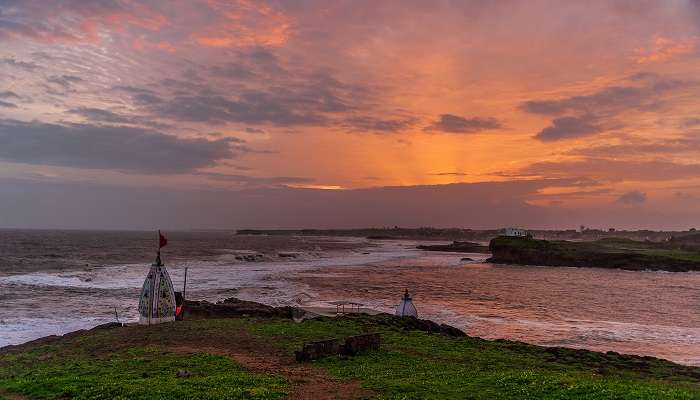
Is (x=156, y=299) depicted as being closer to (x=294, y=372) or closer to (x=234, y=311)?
(x=234, y=311)

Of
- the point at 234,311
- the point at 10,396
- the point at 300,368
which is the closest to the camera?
the point at 10,396

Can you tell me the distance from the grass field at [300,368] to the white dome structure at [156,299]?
1.70m

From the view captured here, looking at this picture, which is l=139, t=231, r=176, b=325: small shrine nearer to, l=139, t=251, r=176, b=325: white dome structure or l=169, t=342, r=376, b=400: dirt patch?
l=139, t=251, r=176, b=325: white dome structure

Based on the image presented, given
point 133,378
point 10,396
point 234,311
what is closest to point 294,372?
point 133,378

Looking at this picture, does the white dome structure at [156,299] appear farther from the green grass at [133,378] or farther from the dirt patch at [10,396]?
the dirt patch at [10,396]

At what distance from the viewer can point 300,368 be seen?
672 inches

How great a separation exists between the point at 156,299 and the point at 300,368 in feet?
44.8

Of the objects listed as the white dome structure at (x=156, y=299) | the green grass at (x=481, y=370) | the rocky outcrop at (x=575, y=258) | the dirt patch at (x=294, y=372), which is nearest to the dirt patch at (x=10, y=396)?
the dirt patch at (x=294, y=372)

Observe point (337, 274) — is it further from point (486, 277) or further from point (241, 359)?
point (241, 359)

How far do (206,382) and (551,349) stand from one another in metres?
15.8

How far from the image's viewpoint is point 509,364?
18609 mm

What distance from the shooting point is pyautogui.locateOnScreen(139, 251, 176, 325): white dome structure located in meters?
27.2

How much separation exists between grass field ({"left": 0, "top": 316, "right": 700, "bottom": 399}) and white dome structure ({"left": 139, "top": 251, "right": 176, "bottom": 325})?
170cm

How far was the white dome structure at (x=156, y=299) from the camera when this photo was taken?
1072 inches
